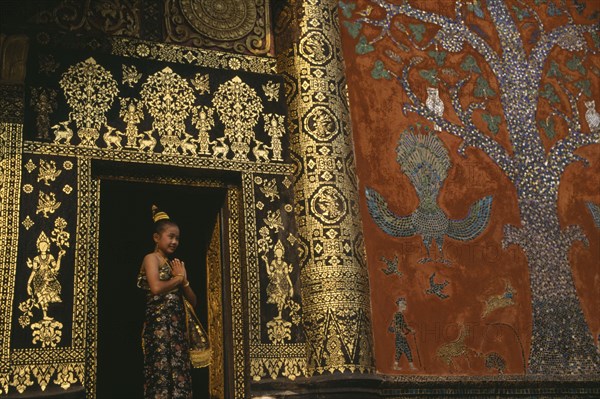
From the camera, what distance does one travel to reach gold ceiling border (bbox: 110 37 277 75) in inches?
260

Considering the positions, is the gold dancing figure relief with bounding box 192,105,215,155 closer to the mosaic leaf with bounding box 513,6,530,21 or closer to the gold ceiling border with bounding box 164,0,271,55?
the gold ceiling border with bounding box 164,0,271,55

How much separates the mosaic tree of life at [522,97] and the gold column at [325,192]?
0.55 meters

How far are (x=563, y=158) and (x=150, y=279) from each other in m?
4.06

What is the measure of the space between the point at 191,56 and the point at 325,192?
58.6 inches

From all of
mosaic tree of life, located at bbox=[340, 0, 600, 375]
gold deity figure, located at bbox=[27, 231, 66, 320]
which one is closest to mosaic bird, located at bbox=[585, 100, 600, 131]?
mosaic tree of life, located at bbox=[340, 0, 600, 375]

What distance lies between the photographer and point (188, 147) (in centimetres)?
650

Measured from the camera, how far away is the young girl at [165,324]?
5.93 metres

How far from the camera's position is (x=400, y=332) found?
6.72m

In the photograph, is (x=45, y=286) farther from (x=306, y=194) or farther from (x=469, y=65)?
(x=469, y=65)

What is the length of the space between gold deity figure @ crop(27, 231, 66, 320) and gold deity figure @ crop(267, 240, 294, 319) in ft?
4.95

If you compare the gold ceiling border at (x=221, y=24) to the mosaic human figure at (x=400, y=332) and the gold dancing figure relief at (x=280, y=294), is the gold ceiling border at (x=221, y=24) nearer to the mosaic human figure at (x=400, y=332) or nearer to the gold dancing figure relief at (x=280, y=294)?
the gold dancing figure relief at (x=280, y=294)

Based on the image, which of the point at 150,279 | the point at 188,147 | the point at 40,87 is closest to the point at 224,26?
the point at 188,147

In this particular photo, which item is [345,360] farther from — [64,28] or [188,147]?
[64,28]

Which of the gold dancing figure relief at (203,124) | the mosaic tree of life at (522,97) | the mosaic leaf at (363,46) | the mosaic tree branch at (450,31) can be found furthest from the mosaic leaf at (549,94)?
the gold dancing figure relief at (203,124)
